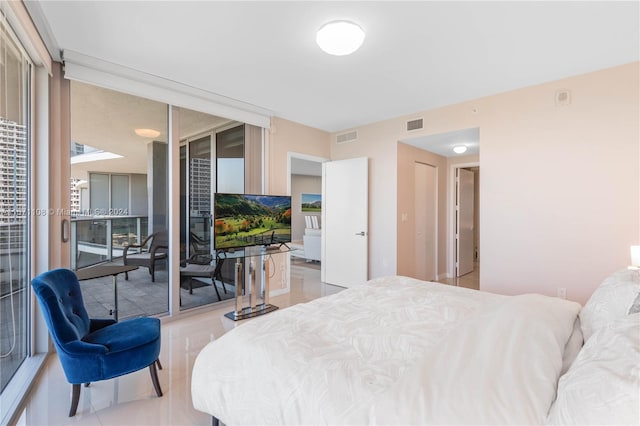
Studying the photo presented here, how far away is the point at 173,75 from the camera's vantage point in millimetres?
2988

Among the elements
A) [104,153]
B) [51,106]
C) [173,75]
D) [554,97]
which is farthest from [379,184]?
[51,106]

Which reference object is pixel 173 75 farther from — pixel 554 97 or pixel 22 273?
pixel 554 97

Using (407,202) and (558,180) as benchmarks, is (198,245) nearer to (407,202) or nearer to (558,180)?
(407,202)

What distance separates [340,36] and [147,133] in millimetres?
2398

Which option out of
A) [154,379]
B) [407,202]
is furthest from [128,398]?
[407,202]

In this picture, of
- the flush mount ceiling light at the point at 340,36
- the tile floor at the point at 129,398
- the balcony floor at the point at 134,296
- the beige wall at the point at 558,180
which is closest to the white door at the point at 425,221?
the beige wall at the point at 558,180

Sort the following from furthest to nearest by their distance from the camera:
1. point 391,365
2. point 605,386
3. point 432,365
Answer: point 391,365 < point 432,365 < point 605,386

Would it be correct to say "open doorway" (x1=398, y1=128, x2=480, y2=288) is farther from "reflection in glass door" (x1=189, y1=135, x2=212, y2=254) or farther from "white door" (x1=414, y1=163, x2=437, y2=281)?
"reflection in glass door" (x1=189, y1=135, x2=212, y2=254)

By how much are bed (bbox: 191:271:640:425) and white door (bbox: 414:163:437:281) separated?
3.13 metres

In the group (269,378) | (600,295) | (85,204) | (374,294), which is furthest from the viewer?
(85,204)

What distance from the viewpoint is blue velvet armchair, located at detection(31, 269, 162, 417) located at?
5.69 ft

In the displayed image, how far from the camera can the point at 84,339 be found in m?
1.99

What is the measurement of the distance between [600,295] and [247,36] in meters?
2.86

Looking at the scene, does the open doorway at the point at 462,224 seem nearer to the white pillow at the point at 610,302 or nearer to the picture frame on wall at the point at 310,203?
the white pillow at the point at 610,302
